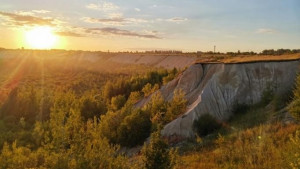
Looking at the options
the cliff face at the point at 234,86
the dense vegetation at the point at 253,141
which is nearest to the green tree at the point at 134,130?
the cliff face at the point at 234,86

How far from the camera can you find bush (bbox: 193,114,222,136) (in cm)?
2362

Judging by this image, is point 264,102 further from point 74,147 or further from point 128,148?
point 74,147

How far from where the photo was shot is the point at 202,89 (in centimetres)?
2877

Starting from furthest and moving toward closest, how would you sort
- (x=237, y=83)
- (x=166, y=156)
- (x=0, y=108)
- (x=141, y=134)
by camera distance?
1. (x=0, y=108)
2. (x=237, y=83)
3. (x=141, y=134)
4. (x=166, y=156)

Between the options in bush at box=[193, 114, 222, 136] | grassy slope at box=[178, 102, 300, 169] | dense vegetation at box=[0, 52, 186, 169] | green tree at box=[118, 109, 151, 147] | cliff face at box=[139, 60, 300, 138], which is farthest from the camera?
cliff face at box=[139, 60, 300, 138]

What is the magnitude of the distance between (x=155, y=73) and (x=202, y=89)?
1814cm

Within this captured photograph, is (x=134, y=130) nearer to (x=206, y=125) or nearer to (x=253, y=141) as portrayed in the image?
(x=206, y=125)

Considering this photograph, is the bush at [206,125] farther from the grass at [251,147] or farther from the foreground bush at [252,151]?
the foreground bush at [252,151]

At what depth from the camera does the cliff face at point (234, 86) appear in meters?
25.7

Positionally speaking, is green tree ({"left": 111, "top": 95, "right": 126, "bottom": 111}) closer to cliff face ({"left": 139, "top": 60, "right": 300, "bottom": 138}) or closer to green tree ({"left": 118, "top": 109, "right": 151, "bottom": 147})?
cliff face ({"left": 139, "top": 60, "right": 300, "bottom": 138})

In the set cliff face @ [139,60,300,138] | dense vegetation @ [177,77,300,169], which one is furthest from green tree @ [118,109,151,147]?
dense vegetation @ [177,77,300,169]

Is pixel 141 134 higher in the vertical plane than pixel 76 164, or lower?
lower

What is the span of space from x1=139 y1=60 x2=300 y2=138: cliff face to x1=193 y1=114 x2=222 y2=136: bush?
1.46ft

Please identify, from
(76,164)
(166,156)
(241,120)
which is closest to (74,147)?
(76,164)
